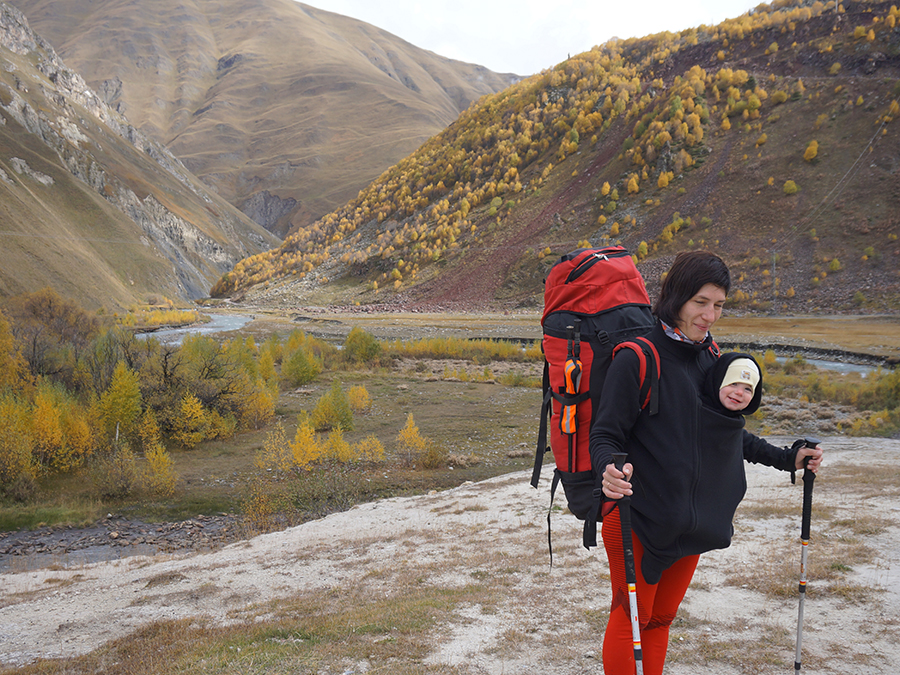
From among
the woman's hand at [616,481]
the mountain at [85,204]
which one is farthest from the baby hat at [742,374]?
the mountain at [85,204]

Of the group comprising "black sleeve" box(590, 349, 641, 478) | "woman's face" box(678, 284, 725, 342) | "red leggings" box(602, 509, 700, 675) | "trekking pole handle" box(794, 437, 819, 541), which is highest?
"woman's face" box(678, 284, 725, 342)

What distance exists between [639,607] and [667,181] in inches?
2577

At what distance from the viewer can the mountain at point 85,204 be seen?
55406 mm

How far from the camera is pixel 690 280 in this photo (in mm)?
2537

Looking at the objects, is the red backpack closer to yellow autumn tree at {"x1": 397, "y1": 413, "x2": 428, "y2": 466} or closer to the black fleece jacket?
the black fleece jacket

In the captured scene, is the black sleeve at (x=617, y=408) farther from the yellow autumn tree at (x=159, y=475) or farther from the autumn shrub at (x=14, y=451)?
the autumn shrub at (x=14, y=451)

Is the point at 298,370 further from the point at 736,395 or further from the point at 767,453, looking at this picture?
the point at 736,395

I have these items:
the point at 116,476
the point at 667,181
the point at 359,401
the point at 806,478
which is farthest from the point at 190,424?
the point at 667,181

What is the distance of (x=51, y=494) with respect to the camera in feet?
45.4

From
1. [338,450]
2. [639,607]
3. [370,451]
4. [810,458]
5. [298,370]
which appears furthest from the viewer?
[298,370]

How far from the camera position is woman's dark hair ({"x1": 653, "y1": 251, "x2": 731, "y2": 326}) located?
252cm

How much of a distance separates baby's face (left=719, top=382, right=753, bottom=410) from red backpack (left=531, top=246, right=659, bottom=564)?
0.40 metres

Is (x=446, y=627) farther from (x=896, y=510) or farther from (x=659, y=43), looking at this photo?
(x=659, y=43)

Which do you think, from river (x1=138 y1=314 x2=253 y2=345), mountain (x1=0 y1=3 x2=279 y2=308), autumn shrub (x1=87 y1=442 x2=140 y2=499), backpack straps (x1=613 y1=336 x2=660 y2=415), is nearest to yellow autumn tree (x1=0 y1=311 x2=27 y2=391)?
autumn shrub (x1=87 y1=442 x2=140 y2=499)
